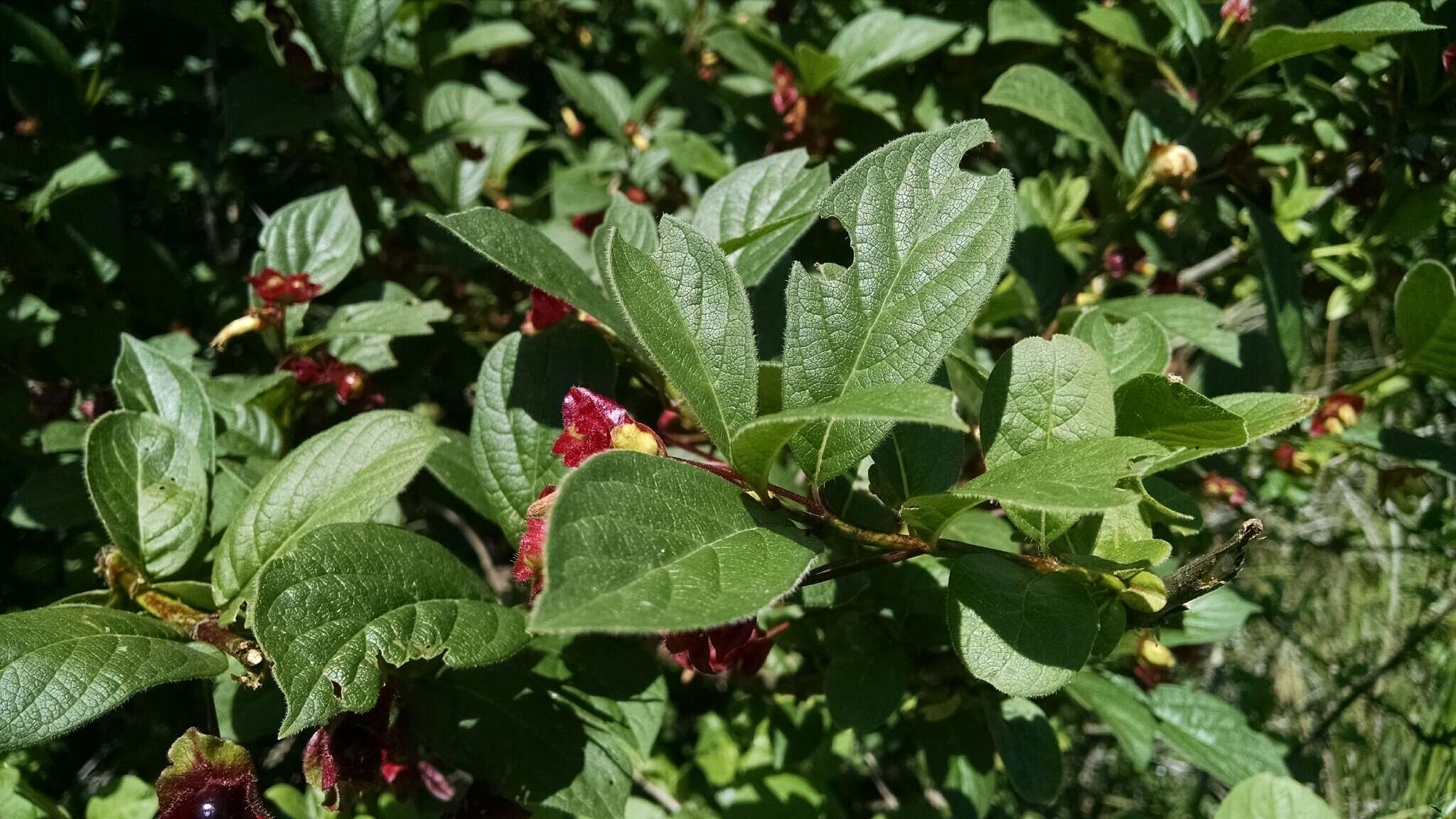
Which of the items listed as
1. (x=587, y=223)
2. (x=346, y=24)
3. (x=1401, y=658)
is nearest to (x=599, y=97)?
(x=587, y=223)

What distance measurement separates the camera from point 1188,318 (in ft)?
4.55

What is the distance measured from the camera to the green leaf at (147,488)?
106 centimetres

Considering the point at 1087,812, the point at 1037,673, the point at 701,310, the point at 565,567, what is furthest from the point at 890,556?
the point at 1087,812

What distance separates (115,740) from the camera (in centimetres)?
175

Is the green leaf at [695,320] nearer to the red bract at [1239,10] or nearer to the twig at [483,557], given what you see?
the twig at [483,557]

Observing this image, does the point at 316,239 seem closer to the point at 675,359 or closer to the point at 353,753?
the point at 353,753

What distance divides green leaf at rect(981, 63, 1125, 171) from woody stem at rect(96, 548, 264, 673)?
1211mm

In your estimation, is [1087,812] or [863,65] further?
[1087,812]

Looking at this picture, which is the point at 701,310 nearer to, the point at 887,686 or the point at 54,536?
the point at 887,686

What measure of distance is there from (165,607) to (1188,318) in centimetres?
147

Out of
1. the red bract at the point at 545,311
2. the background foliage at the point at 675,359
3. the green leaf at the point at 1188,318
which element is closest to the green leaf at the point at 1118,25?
the background foliage at the point at 675,359

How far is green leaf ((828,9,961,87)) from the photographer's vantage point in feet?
5.62

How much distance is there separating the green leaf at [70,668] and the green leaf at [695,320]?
56 centimetres

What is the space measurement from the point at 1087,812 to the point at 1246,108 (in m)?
2.17
